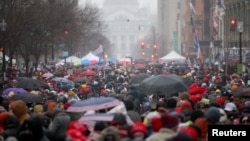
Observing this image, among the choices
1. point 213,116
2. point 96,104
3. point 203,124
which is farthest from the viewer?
point 96,104

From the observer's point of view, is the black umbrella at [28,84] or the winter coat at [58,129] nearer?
the winter coat at [58,129]

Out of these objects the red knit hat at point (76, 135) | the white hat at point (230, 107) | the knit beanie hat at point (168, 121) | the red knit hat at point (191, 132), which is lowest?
the white hat at point (230, 107)

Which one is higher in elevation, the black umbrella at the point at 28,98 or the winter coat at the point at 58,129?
the black umbrella at the point at 28,98

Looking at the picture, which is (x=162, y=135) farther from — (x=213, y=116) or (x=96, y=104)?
(x=96, y=104)

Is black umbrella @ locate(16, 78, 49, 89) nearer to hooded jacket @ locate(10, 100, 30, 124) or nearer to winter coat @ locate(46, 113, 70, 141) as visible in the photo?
hooded jacket @ locate(10, 100, 30, 124)

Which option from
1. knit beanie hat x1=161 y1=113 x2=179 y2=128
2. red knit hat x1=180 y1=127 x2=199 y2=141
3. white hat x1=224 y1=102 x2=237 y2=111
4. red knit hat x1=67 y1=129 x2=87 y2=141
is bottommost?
white hat x1=224 y1=102 x2=237 y2=111

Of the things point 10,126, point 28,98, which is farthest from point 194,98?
point 10,126

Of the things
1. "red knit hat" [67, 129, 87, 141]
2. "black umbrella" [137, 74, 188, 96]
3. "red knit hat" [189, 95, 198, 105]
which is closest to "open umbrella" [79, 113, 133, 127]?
"red knit hat" [67, 129, 87, 141]

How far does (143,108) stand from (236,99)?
3.48 meters

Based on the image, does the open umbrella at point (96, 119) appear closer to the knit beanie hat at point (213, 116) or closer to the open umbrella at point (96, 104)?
the open umbrella at point (96, 104)

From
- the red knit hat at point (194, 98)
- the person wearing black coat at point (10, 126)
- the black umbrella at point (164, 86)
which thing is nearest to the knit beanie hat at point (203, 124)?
the person wearing black coat at point (10, 126)

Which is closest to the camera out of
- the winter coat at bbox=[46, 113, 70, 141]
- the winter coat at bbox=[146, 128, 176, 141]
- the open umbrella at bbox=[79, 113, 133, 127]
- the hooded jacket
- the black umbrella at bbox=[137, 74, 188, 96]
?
the winter coat at bbox=[146, 128, 176, 141]

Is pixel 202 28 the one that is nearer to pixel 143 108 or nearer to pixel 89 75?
pixel 89 75

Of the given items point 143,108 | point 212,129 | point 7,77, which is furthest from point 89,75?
A: point 212,129
